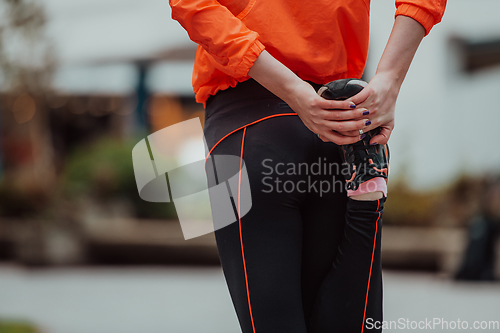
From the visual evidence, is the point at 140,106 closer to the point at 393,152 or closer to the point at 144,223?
the point at 144,223

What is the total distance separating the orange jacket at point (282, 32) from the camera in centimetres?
113

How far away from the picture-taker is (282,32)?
1.22m

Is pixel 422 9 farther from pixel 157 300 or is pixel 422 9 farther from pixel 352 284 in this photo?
pixel 157 300

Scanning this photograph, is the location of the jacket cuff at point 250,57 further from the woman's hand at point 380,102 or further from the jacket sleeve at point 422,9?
the jacket sleeve at point 422,9

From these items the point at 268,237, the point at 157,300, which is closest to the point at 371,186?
the point at 268,237

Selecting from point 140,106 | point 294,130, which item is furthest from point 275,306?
point 140,106

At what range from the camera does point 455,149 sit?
6.99 m

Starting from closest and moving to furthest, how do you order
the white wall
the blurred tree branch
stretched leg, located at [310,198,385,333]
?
1. stretched leg, located at [310,198,385,333]
2. the blurred tree branch
3. the white wall

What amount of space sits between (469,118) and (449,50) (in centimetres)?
103

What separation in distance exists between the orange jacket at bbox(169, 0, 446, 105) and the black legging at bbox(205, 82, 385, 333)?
104mm

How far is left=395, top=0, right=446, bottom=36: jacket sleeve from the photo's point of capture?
117cm

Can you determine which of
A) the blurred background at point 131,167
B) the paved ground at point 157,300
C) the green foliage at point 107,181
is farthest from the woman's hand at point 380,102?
the green foliage at point 107,181

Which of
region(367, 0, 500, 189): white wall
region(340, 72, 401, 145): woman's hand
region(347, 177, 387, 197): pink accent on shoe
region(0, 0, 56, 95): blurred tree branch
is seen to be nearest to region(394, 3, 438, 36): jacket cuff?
region(340, 72, 401, 145): woman's hand

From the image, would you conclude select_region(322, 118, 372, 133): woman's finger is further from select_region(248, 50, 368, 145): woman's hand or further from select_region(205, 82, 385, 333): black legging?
select_region(205, 82, 385, 333): black legging
